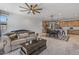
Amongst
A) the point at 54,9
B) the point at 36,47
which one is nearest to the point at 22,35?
the point at 36,47

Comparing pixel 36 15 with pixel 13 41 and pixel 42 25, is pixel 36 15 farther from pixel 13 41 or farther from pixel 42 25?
pixel 13 41

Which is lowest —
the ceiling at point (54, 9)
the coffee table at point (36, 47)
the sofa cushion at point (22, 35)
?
the coffee table at point (36, 47)

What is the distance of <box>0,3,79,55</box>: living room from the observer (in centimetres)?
234

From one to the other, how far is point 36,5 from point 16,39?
2.50 ft

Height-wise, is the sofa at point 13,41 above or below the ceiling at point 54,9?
below

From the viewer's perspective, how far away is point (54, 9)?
2.37 m

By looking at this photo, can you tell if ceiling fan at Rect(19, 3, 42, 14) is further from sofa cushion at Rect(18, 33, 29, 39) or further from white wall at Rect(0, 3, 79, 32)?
sofa cushion at Rect(18, 33, 29, 39)

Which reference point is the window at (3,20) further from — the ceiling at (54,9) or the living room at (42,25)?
the ceiling at (54,9)

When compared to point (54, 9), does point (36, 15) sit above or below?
below

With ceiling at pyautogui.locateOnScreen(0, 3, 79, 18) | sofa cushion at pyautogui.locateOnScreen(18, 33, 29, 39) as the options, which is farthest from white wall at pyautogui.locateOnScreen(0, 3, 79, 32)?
sofa cushion at pyautogui.locateOnScreen(18, 33, 29, 39)

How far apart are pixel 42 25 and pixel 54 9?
39 cm

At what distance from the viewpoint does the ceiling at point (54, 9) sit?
234 cm

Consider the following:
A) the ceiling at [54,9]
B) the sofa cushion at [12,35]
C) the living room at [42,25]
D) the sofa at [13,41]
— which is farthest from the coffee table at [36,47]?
the ceiling at [54,9]
